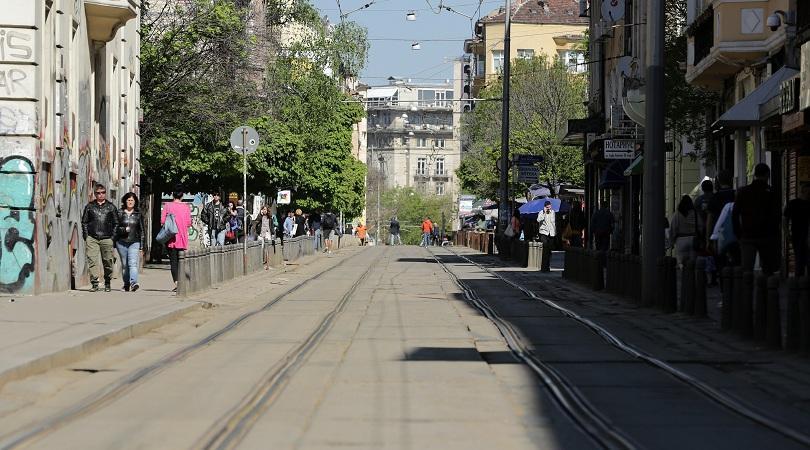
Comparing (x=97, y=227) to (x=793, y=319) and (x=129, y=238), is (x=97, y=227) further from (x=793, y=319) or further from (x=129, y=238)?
(x=793, y=319)

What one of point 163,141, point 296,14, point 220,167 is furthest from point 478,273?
point 296,14

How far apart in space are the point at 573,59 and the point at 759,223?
233ft

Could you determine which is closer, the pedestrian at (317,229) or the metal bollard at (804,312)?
the metal bollard at (804,312)

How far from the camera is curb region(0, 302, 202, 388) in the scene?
1120 centimetres

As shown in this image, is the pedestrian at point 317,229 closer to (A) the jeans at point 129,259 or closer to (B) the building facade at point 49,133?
(B) the building facade at point 49,133

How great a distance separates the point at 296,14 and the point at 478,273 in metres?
33.1

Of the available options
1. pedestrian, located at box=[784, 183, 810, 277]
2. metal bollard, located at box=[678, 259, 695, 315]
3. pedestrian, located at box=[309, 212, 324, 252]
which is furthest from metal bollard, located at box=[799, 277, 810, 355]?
pedestrian, located at box=[309, 212, 324, 252]

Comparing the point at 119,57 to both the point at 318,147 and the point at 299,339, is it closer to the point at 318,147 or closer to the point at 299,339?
the point at 299,339

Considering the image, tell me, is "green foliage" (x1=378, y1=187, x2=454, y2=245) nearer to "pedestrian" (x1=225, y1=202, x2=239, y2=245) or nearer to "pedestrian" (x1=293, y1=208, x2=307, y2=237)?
"pedestrian" (x1=293, y1=208, x2=307, y2=237)

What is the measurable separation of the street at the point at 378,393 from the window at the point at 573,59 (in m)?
71.1

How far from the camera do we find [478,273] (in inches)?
1345

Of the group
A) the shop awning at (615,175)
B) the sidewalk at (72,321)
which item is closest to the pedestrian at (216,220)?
the sidewalk at (72,321)

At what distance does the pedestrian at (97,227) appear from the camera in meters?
22.7

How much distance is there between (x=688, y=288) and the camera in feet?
60.1
